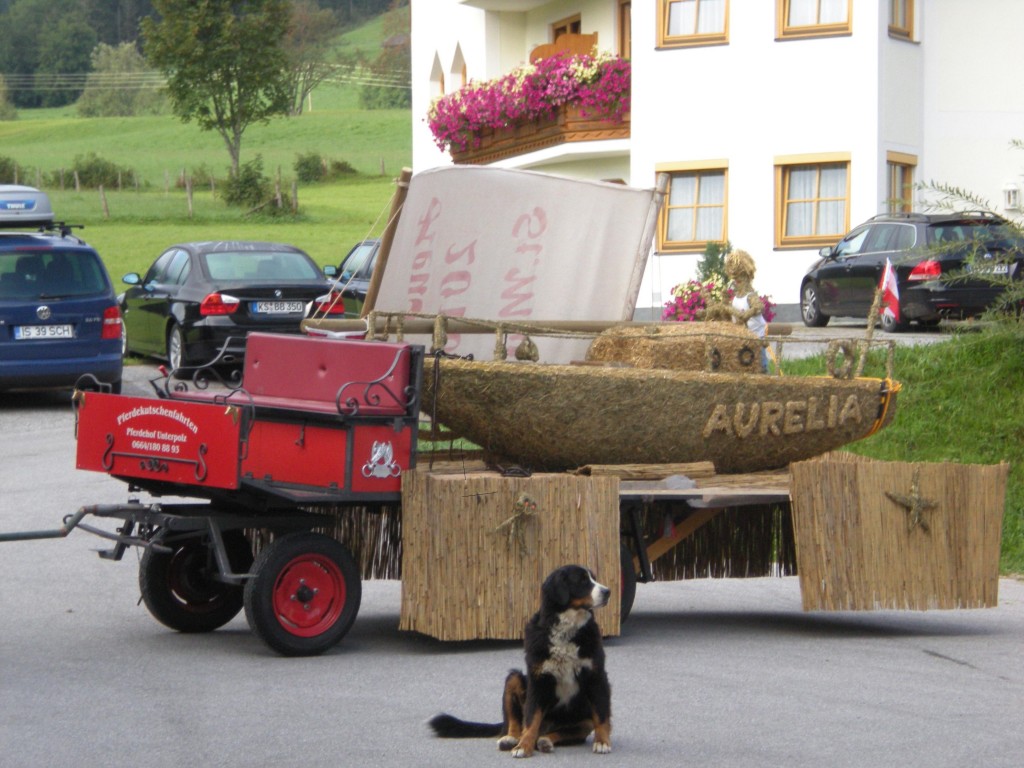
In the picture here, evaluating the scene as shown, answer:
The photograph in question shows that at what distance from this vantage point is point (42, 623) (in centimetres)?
1009

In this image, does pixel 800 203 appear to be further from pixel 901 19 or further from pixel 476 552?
pixel 476 552

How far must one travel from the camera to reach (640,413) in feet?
32.8

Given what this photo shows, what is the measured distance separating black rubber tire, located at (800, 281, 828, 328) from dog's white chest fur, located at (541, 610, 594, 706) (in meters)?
20.0

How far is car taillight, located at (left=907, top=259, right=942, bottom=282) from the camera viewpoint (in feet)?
76.6

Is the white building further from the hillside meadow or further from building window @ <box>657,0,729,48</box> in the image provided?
the hillside meadow

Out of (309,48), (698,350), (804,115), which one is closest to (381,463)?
(698,350)

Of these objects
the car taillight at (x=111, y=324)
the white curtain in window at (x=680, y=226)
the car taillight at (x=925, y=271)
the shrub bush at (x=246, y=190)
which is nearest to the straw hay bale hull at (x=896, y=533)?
the car taillight at (x=111, y=324)

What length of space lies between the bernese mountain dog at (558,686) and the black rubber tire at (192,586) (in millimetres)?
3038

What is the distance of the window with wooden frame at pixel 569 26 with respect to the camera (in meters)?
34.6

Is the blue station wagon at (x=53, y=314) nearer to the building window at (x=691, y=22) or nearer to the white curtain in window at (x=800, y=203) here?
the building window at (x=691, y=22)

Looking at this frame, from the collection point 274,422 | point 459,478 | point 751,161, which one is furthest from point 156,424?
point 751,161

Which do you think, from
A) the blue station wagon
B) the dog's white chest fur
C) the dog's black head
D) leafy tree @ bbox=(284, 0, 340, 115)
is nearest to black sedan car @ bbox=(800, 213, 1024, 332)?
the blue station wagon

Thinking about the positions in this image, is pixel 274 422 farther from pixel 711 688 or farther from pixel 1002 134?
pixel 1002 134

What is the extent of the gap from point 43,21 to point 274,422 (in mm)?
132420
